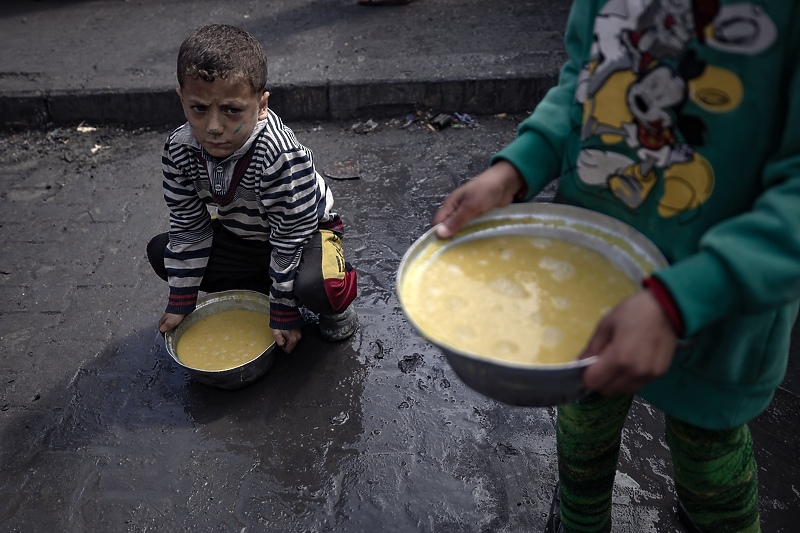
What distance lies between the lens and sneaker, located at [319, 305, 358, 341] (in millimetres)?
2988

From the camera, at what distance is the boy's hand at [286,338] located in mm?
2855

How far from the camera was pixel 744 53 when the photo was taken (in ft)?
3.73

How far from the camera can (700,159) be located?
1257 mm

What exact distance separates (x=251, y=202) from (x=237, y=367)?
721 mm

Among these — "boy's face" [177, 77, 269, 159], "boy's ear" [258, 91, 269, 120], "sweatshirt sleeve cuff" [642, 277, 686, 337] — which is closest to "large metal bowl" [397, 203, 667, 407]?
"sweatshirt sleeve cuff" [642, 277, 686, 337]

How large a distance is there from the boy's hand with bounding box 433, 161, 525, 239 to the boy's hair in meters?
1.32

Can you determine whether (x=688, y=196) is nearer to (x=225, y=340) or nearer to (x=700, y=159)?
(x=700, y=159)

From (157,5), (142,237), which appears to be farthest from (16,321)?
(157,5)

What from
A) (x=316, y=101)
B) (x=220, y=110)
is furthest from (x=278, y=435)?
(x=316, y=101)

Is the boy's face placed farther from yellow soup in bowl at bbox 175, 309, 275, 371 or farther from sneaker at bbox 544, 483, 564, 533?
sneaker at bbox 544, 483, 564, 533

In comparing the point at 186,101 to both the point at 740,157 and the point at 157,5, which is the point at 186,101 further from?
the point at 157,5

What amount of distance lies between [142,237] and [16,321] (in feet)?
2.81

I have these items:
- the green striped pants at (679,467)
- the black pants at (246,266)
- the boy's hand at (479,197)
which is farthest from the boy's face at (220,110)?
the green striped pants at (679,467)

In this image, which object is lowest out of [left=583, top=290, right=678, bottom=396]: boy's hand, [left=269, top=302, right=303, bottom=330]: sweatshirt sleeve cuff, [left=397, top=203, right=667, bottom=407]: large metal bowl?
[left=269, top=302, right=303, bottom=330]: sweatshirt sleeve cuff
